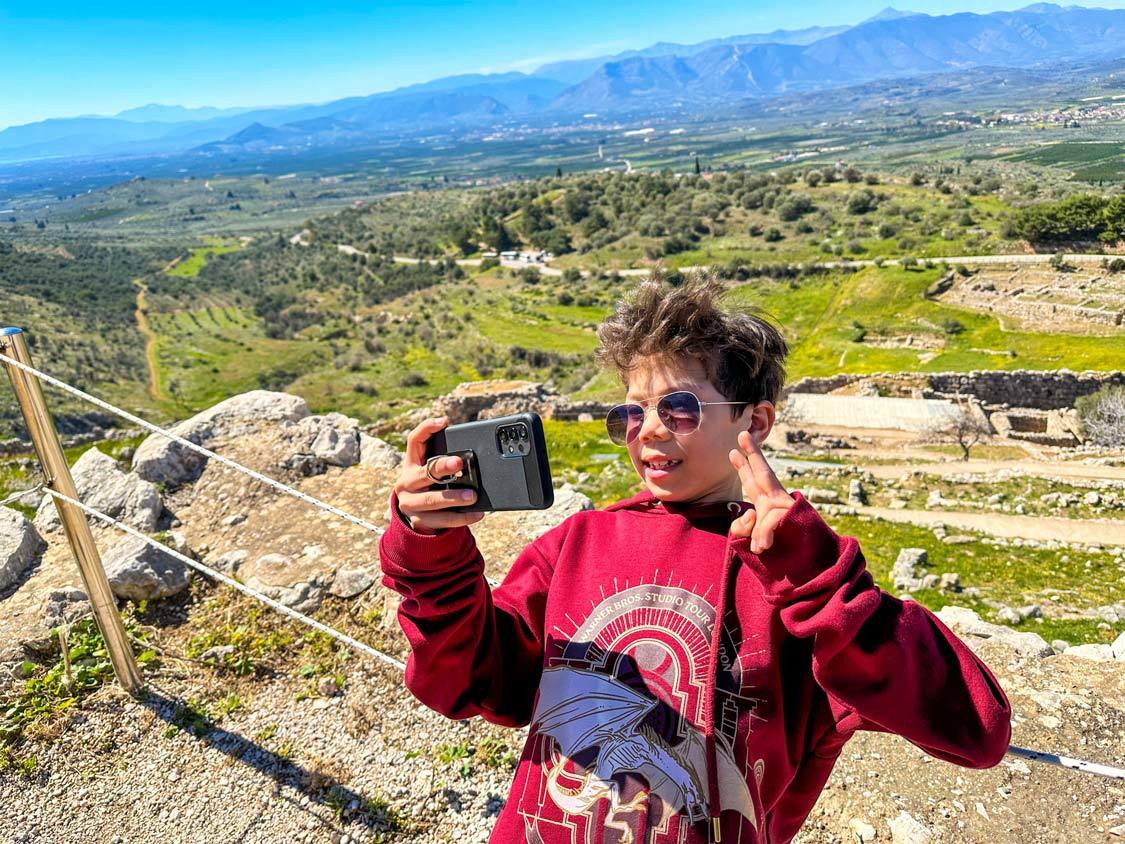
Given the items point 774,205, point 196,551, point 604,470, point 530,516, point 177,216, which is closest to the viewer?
point 196,551

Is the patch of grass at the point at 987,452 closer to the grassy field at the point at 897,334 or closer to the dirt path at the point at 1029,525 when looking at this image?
the dirt path at the point at 1029,525

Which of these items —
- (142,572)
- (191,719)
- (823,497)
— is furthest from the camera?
(823,497)

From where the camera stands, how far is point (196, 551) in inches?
274

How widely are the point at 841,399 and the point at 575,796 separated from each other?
29622 mm

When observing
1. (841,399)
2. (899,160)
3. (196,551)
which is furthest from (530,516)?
(899,160)

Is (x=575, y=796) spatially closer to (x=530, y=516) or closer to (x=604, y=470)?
(x=530, y=516)

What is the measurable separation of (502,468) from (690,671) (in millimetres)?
821

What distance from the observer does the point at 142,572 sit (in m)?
5.64

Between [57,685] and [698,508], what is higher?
[698,508]

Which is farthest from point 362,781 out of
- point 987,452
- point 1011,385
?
point 1011,385

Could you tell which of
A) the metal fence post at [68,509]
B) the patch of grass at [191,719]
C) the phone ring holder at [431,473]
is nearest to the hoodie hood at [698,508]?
the phone ring holder at [431,473]

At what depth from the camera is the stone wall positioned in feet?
89.9

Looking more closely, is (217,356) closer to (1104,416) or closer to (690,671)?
(1104,416)

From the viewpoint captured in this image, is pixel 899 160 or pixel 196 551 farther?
pixel 899 160
